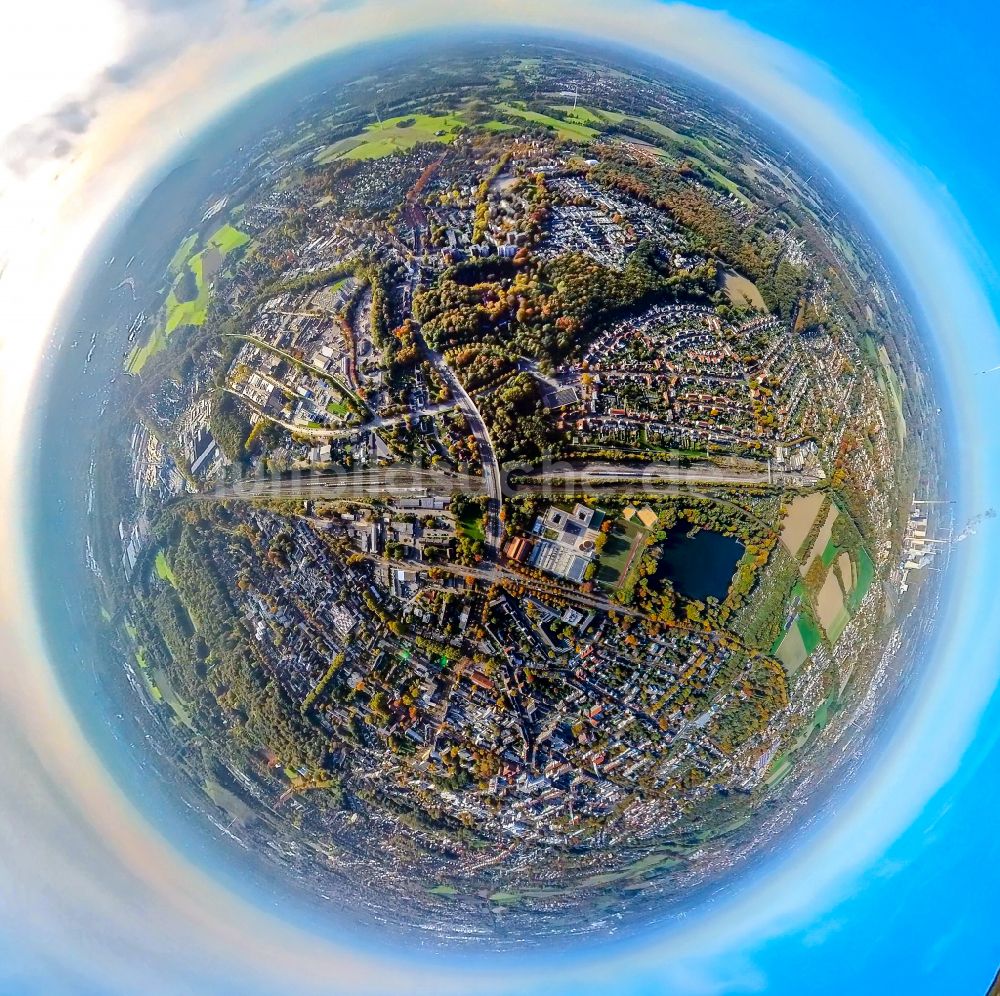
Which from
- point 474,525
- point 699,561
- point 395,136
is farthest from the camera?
point 395,136

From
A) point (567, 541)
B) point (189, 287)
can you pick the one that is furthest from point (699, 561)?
point (189, 287)

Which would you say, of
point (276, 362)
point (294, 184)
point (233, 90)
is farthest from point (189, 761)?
point (233, 90)

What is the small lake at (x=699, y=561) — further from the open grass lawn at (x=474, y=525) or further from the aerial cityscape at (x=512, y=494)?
the open grass lawn at (x=474, y=525)

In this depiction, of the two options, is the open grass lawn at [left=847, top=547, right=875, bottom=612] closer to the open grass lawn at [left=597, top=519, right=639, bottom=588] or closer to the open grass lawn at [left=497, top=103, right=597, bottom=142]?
the open grass lawn at [left=597, top=519, right=639, bottom=588]

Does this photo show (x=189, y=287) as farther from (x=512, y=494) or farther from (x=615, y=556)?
(x=615, y=556)

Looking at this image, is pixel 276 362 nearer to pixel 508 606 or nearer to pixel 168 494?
pixel 168 494
